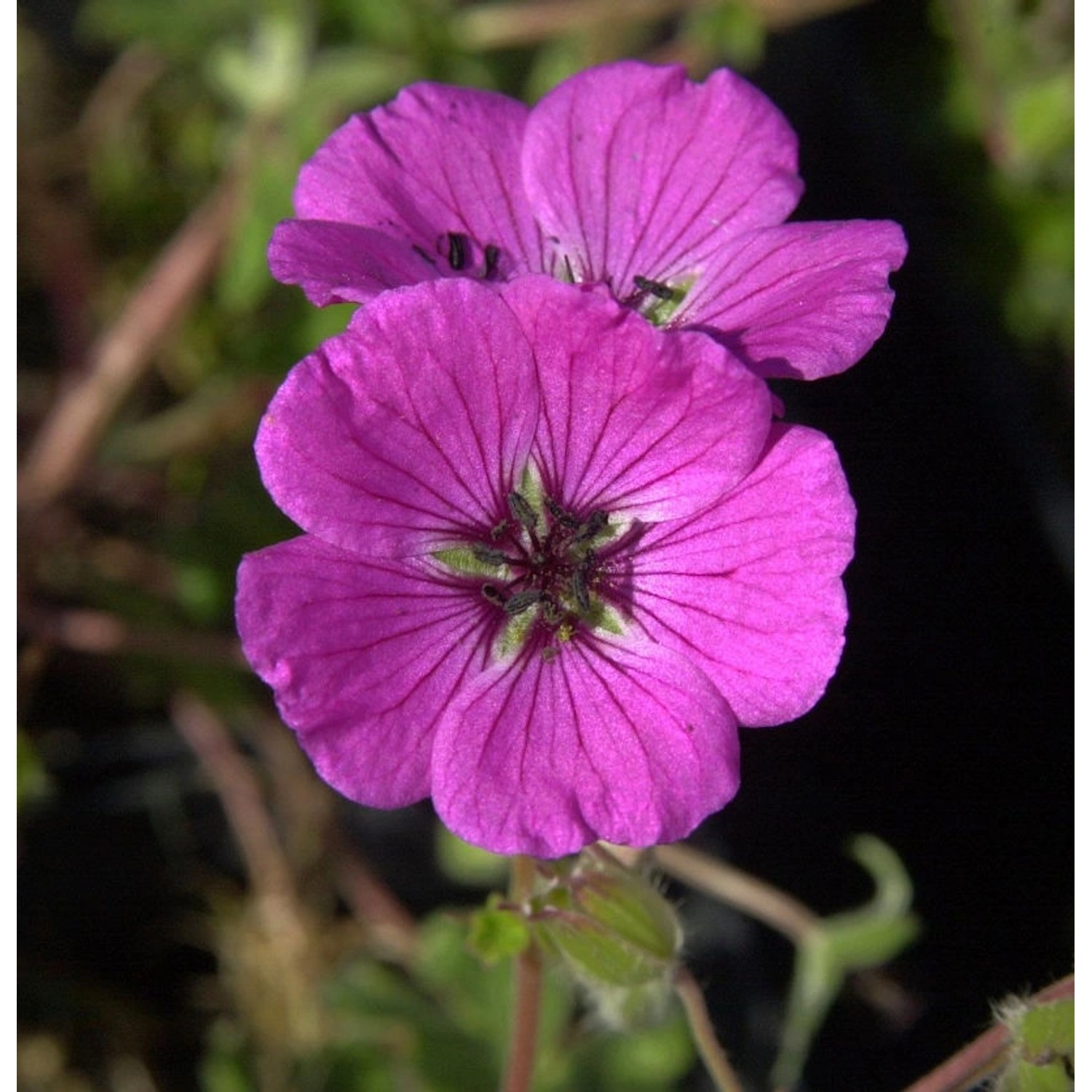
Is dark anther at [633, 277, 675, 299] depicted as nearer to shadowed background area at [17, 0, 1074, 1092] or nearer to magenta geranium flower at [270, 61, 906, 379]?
magenta geranium flower at [270, 61, 906, 379]

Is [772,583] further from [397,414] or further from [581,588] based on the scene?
[397,414]

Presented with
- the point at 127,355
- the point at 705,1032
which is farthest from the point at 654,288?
the point at 127,355

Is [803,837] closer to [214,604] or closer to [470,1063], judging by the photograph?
[470,1063]

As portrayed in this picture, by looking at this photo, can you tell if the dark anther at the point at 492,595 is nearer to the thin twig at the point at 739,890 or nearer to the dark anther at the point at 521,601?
the dark anther at the point at 521,601
